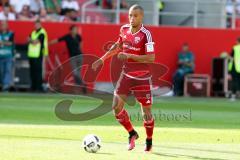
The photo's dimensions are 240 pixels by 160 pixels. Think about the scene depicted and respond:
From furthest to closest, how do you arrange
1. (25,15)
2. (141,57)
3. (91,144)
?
1. (25,15)
2. (141,57)
3. (91,144)

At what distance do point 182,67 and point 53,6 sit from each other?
5839 millimetres

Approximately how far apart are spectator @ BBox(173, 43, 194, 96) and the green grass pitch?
352 centimetres

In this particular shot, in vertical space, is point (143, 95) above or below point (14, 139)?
above

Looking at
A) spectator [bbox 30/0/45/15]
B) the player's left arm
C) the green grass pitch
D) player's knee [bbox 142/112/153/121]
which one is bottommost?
the green grass pitch

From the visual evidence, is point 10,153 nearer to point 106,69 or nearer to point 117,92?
point 117,92

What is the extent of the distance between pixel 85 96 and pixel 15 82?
362 centimetres

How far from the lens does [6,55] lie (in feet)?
93.7

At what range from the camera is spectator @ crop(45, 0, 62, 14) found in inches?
1208

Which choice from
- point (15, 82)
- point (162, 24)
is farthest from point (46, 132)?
point (162, 24)

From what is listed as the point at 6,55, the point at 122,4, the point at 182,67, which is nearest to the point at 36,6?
the point at 6,55

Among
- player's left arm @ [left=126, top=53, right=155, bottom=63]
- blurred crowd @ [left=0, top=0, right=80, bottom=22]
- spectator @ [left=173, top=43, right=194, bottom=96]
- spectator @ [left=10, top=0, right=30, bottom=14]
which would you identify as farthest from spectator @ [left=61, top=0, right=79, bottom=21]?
player's left arm @ [left=126, top=53, right=155, bottom=63]

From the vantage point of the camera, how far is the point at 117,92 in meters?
13.6

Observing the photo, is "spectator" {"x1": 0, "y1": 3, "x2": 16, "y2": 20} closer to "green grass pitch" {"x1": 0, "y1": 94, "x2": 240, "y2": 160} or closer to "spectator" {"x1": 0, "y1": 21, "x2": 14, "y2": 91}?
"spectator" {"x1": 0, "y1": 21, "x2": 14, "y2": 91}

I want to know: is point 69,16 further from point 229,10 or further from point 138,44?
point 138,44
